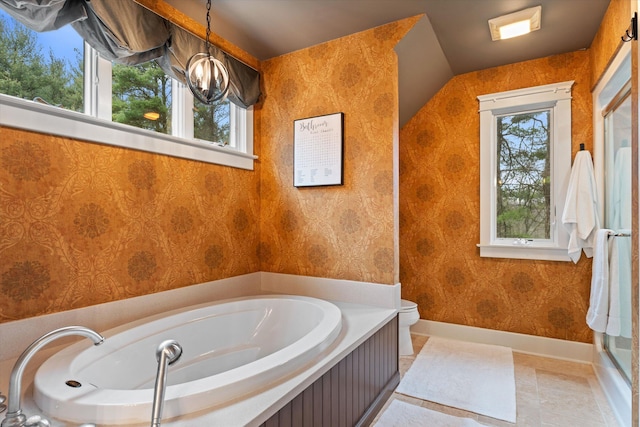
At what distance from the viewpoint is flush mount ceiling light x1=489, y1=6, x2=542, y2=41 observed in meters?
2.11

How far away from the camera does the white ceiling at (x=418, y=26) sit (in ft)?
6.69

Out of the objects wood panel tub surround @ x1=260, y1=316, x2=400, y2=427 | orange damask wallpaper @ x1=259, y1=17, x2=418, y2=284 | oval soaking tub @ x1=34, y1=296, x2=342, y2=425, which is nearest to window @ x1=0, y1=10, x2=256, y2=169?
orange damask wallpaper @ x1=259, y1=17, x2=418, y2=284

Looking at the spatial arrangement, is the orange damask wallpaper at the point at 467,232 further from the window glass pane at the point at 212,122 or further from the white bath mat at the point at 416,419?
the window glass pane at the point at 212,122

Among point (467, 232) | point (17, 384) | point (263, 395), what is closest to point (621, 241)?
point (467, 232)

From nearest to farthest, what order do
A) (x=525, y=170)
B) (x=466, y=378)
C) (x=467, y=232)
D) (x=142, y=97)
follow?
(x=142, y=97)
(x=466, y=378)
(x=525, y=170)
(x=467, y=232)

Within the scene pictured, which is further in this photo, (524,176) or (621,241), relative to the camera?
A: (524,176)

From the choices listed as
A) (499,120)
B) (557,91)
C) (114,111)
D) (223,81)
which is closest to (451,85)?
(499,120)

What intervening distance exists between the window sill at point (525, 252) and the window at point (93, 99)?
2.37 metres

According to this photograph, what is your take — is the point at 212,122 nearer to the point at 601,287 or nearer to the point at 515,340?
the point at 601,287

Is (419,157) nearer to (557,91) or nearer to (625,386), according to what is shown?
(557,91)

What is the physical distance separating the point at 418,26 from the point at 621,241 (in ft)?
6.05

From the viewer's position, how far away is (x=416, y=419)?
1843 millimetres

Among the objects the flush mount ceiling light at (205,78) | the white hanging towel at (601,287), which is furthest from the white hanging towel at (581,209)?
the flush mount ceiling light at (205,78)

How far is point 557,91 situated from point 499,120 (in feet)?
1.51
